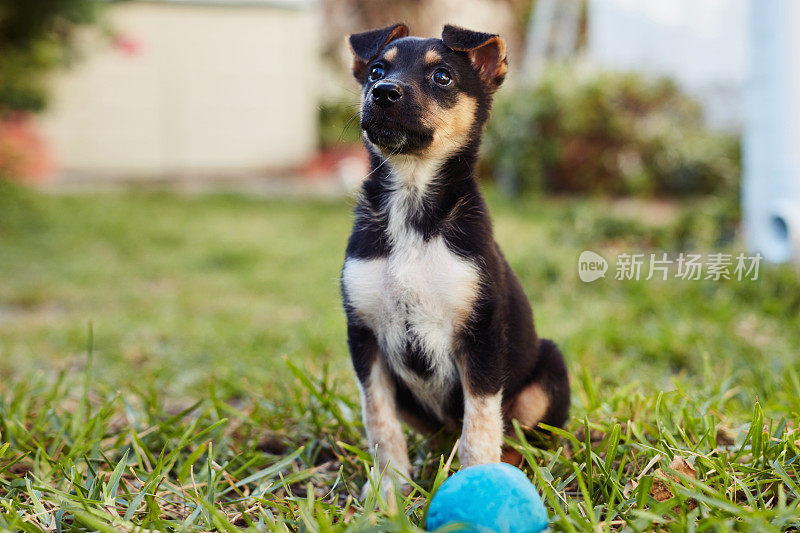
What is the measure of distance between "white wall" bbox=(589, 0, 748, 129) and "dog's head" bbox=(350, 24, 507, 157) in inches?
297

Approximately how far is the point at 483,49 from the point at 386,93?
46 cm

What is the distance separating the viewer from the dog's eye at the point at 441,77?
7.61 feet

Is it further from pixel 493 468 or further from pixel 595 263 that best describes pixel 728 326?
pixel 493 468

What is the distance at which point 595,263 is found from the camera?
592 cm

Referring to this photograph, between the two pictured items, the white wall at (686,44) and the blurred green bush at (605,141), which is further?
the blurred green bush at (605,141)

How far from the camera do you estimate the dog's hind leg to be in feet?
8.22

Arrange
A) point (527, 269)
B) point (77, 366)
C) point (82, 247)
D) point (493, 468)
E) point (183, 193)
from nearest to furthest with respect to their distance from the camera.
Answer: point (493, 468)
point (77, 366)
point (527, 269)
point (82, 247)
point (183, 193)

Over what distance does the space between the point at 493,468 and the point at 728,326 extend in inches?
121

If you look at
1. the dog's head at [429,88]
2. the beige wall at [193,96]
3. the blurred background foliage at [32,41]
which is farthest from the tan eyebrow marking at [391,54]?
the beige wall at [193,96]

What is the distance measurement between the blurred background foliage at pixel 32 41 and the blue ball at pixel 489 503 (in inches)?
288

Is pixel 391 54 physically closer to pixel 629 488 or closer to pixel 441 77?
pixel 441 77

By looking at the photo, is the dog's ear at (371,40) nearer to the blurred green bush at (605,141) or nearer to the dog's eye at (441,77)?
the dog's eye at (441,77)

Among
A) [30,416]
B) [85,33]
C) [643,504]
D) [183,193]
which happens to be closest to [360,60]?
[643,504]

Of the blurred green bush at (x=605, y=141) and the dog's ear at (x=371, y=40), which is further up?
the dog's ear at (x=371, y=40)
